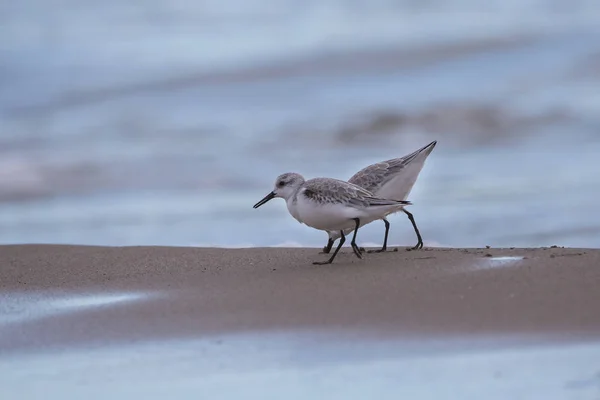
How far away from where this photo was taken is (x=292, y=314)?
5500 mm

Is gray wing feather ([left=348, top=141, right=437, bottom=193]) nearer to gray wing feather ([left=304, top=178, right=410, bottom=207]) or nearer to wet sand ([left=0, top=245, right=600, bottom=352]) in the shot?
gray wing feather ([left=304, top=178, right=410, bottom=207])

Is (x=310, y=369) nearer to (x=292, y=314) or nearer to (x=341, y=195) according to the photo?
(x=292, y=314)

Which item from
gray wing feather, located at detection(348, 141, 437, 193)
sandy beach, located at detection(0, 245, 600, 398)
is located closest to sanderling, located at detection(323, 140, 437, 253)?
gray wing feather, located at detection(348, 141, 437, 193)

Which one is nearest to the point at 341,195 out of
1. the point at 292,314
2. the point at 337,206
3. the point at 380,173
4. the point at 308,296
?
the point at 337,206

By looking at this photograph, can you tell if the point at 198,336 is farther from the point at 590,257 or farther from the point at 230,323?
the point at 590,257

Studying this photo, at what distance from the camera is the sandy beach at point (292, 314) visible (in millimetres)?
4824

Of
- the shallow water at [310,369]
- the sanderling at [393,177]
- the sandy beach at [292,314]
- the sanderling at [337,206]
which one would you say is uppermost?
the sanderling at [393,177]

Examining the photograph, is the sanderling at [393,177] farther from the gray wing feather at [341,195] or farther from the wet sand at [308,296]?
the wet sand at [308,296]

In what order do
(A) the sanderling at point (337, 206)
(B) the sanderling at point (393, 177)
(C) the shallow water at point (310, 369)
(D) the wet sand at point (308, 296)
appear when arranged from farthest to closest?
(B) the sanderling at point (393, 177) < (A) the sanderling at point (337, 206) < (D) the wet sand at point (308, 296) < (C) the shallow water at point (310, 369)

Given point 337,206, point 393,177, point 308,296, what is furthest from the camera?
point 393,177

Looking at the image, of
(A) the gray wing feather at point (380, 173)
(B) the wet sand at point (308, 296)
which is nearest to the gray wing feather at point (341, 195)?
(B) the wet sand at point (308, 296)

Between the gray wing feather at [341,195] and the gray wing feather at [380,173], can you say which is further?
the gray wing feather at [380,173]

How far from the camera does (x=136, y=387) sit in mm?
Result: 4570

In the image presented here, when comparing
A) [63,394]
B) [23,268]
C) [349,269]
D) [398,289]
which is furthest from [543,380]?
[23,268]
